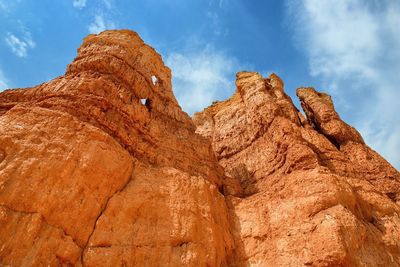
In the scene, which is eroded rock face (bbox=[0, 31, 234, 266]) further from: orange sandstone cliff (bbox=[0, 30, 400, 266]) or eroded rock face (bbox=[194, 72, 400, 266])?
eroded rock face (bbox=[194, 72, 400, 266])

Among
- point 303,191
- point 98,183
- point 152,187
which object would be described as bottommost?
point 98,183

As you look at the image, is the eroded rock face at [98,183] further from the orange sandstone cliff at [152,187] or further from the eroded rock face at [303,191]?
the eroded rock face at [303,191]

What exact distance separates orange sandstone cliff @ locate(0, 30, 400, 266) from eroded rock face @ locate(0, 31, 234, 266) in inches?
1.9

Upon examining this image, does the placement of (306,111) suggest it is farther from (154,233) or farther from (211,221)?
(154,233)

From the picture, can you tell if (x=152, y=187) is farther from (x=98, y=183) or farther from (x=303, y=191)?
(x=303, y=191)

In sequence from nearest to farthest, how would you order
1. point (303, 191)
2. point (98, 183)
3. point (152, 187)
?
point (98, 183), point (152, 187), point (303, 191)

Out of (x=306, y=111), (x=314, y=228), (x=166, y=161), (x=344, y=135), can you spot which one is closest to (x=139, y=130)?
(x=166, y=161)

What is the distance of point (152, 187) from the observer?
14.6 meters

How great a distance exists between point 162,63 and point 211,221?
16691 millimetres

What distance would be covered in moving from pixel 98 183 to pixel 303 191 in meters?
11.0

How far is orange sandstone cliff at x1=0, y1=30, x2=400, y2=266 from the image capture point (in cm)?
1109

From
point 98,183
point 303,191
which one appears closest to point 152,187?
point 98,183

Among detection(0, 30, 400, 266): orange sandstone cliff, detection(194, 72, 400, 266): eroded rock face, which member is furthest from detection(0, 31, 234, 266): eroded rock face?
detection(194, 72, 400, 266): eroded rock face

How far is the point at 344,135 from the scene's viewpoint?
25328 mm
